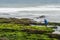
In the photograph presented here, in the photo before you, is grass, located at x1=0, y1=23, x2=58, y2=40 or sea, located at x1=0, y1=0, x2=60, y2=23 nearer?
grass, located at x1=0, y1=23, x2=58, y2=40

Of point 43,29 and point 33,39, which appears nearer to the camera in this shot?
point 33,39

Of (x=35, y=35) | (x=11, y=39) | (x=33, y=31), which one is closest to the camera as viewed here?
(x=11, y=39)

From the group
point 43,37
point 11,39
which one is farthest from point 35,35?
point 11,39

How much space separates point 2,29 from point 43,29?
502 centimetres

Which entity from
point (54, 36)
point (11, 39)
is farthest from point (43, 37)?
point (11, 39)

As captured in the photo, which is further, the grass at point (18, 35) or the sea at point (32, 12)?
the sea at point (32, 12)

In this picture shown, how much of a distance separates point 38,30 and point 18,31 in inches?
93.9

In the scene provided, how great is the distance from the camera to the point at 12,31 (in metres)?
35.7

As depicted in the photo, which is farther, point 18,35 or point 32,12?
point 32,12

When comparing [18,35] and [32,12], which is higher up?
[18,35]

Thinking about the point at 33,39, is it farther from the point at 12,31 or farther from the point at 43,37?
the point at 12,31

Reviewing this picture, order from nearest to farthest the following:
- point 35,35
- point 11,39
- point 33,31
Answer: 1. point 11,39
2. point 35,35
3. point 33,31

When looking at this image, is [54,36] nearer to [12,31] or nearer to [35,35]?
[35,35]

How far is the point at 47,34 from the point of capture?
3359 centimetres
